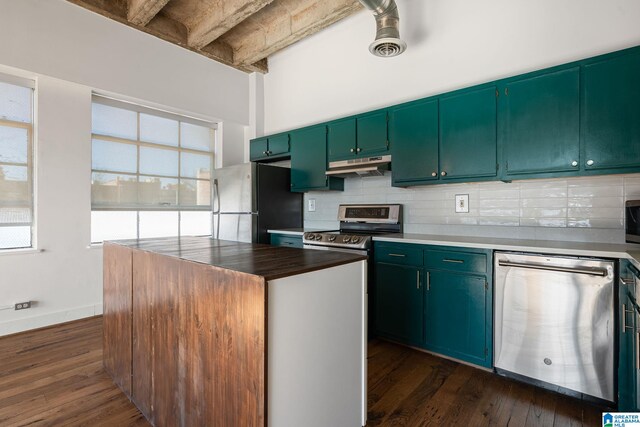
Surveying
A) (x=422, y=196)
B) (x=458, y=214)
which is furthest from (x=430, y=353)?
(x=422, y=196)

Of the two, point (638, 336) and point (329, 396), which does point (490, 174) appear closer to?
point (638, 336)

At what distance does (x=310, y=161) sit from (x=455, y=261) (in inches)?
85.1

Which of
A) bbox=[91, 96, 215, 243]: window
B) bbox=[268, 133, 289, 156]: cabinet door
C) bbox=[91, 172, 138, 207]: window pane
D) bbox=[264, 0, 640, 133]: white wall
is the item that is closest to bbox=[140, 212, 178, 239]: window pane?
Result: bbox=[91, 96, 215, 243]: window

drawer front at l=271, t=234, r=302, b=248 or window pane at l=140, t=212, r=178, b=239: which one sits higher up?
window pane at l=140, t=212, r=178, b=239

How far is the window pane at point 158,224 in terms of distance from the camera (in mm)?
4031

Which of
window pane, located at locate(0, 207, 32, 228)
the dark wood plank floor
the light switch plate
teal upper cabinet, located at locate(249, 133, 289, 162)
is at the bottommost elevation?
→ the dark wood plank floor

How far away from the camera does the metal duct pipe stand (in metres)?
2.87

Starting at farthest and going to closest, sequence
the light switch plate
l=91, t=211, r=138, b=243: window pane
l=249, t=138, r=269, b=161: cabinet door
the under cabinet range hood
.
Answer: l=249, t=138, r=269, b=161: cabinet door, l=91, t=211, r=138, b=243: window pane, the under cabinet range hood, the light switch plate

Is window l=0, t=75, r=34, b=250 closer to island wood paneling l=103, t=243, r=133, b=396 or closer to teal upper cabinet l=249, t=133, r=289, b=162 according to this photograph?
island wood paneling l=103, t=243, r=133, b=396

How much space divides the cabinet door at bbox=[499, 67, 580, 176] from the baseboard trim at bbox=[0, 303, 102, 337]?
4.42 meters

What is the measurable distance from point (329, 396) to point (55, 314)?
3376mm

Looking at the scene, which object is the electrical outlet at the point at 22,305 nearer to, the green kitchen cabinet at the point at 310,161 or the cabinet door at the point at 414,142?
the green kitchen cabinet at the point at 310,161

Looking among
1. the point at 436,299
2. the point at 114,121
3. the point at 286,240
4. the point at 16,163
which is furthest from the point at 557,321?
the point at 16,163

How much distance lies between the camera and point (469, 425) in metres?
1.78
